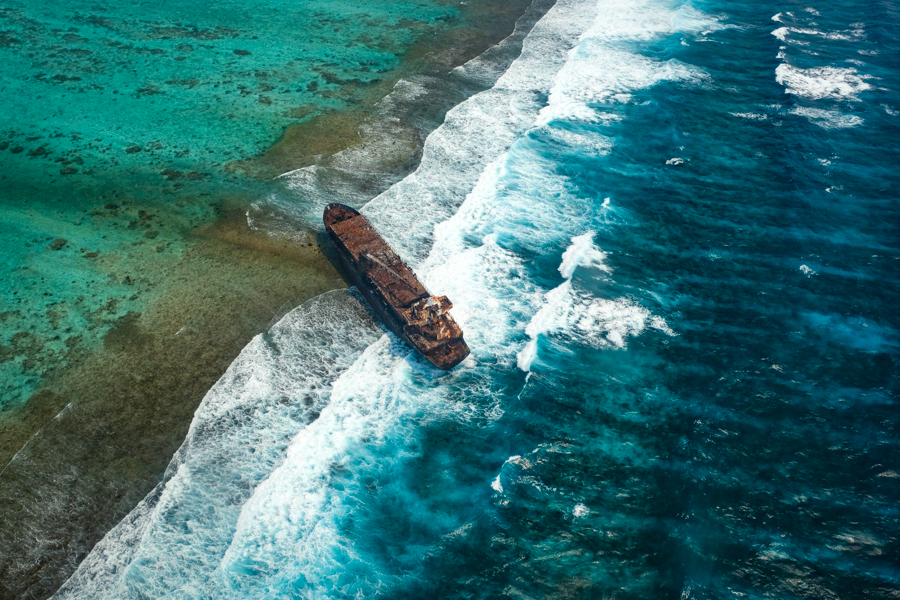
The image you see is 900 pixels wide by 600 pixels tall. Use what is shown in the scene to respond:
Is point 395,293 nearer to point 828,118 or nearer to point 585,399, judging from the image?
point 585,399

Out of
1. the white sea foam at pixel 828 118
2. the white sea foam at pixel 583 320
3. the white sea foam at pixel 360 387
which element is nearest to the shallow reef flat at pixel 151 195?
the white sea foam at pixel 360 387

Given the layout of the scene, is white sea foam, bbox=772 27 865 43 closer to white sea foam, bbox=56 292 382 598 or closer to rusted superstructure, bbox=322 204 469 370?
rusted superstructure, bbox=322 204 469 370

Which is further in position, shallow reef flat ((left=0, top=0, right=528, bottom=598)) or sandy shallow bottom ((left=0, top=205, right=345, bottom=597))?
shallow reef flat ((left=0, top=0, right=528, bottom=598))

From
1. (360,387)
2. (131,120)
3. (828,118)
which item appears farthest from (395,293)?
(828,118)

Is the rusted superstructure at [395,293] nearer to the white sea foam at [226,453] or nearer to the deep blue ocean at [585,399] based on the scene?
the deep blue ocean at [585,399]

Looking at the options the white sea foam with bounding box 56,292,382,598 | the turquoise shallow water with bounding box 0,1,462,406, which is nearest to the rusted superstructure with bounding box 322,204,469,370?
the white sea foam with bounding box 56,292,382,598

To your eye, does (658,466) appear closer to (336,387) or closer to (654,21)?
(336,387)

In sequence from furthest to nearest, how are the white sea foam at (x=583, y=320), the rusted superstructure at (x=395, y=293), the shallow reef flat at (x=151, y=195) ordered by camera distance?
the white sea foam at (x=583, y=320) < the rusted superstructure at (x=395, y=293) < the shallow reef flat at (x=151, y=195)
